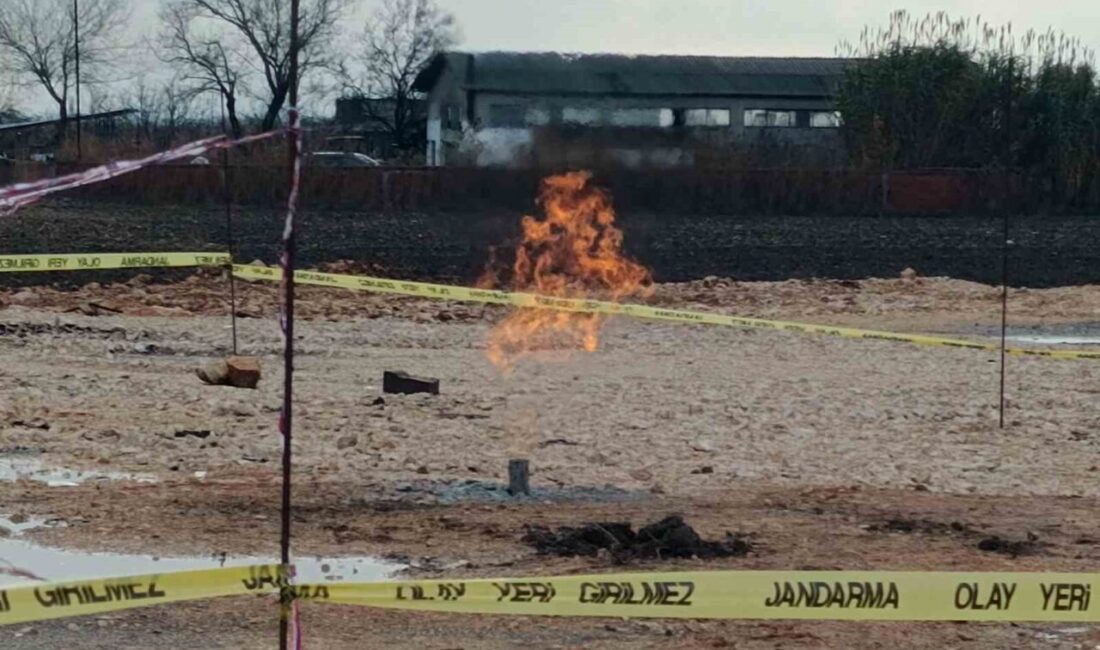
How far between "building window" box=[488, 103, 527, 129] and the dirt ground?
8.98ft

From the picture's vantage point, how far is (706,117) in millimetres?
25422

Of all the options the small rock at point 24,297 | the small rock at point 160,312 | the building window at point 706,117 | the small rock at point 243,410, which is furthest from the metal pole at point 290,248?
the small rock at point 24,297

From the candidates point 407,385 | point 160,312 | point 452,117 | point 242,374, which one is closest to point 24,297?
point 160,312

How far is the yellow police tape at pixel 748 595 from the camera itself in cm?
632

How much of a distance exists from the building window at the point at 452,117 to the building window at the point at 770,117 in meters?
6.97

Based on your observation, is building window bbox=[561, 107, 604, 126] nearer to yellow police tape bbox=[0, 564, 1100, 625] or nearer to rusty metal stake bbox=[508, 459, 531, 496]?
rusty metal stake bbox=[508, 459, 531, 496]

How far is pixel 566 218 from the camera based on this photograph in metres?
19.9

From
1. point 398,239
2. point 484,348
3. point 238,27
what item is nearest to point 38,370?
point 484,348

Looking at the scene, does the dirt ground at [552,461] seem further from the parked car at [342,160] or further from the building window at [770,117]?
the parked car at [342,160]

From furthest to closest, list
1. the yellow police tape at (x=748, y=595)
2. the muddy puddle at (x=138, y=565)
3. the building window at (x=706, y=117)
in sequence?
the building window at (x=706, y=117)
the muddy puddle at (x=138, y=565)
the yellow police tape at (x=748, y=595)

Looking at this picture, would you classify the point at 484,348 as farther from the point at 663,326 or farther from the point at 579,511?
the point at 579,511

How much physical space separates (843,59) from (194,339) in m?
27.9

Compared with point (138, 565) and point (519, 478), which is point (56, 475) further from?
point (519, 478)

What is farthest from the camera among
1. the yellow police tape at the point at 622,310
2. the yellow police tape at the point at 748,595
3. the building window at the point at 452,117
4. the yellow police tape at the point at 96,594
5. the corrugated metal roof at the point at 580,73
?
the building window at the point at 452,117
